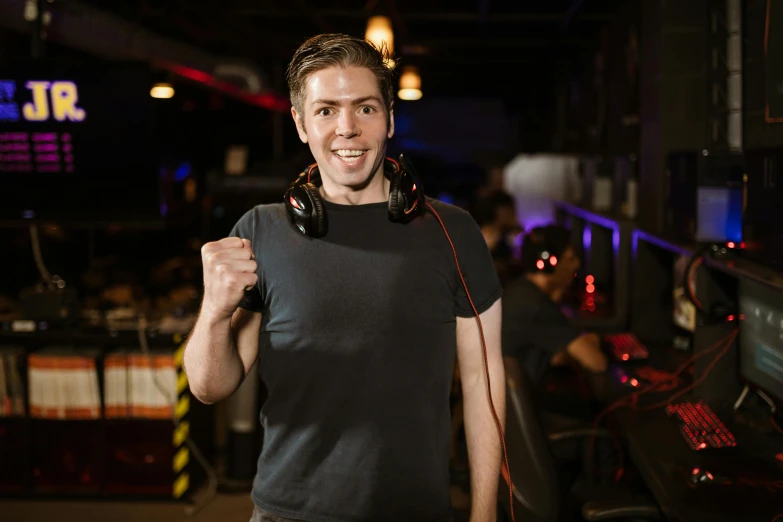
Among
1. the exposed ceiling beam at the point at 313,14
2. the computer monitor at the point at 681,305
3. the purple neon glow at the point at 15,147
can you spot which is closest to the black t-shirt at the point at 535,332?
the computer monitor at the point at 681,305

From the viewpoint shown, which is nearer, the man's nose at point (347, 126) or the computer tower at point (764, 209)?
the man's nose at point (347, 126)

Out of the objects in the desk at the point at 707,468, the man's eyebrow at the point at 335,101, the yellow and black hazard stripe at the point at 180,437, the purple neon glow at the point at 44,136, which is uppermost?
the purple neon glow at the point at 44,136

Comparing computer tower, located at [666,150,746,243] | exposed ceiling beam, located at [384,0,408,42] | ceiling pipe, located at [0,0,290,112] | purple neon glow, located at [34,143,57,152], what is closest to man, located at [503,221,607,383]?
computer tower, located at [666,150,746,243]

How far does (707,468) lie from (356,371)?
5.20 feet

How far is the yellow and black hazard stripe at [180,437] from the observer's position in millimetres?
4215

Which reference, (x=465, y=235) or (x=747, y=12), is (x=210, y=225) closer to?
(x=747, y=12)

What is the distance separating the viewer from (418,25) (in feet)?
28.7

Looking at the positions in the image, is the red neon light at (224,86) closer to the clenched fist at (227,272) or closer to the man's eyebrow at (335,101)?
the man's eyebrow at (335,101)

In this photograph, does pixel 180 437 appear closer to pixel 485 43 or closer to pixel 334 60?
pixel 334 60

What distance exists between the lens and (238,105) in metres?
15.0

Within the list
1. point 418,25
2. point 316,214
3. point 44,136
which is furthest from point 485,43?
point 316,214

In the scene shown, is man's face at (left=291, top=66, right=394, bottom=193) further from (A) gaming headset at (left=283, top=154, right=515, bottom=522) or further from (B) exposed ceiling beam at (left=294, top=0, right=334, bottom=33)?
(B) exposed ceiling beam at (left=294, top=0, right=334, bottom=33)

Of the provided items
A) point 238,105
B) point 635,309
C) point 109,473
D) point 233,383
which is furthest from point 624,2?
point 238,105

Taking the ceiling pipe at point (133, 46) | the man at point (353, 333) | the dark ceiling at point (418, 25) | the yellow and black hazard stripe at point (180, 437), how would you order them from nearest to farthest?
the man at point (353, 333) < the yellow and black hazard stripe at point (180, 437) < the ceiling pipe at point (133, 46) < the dark ceiling at point (418, 25)
